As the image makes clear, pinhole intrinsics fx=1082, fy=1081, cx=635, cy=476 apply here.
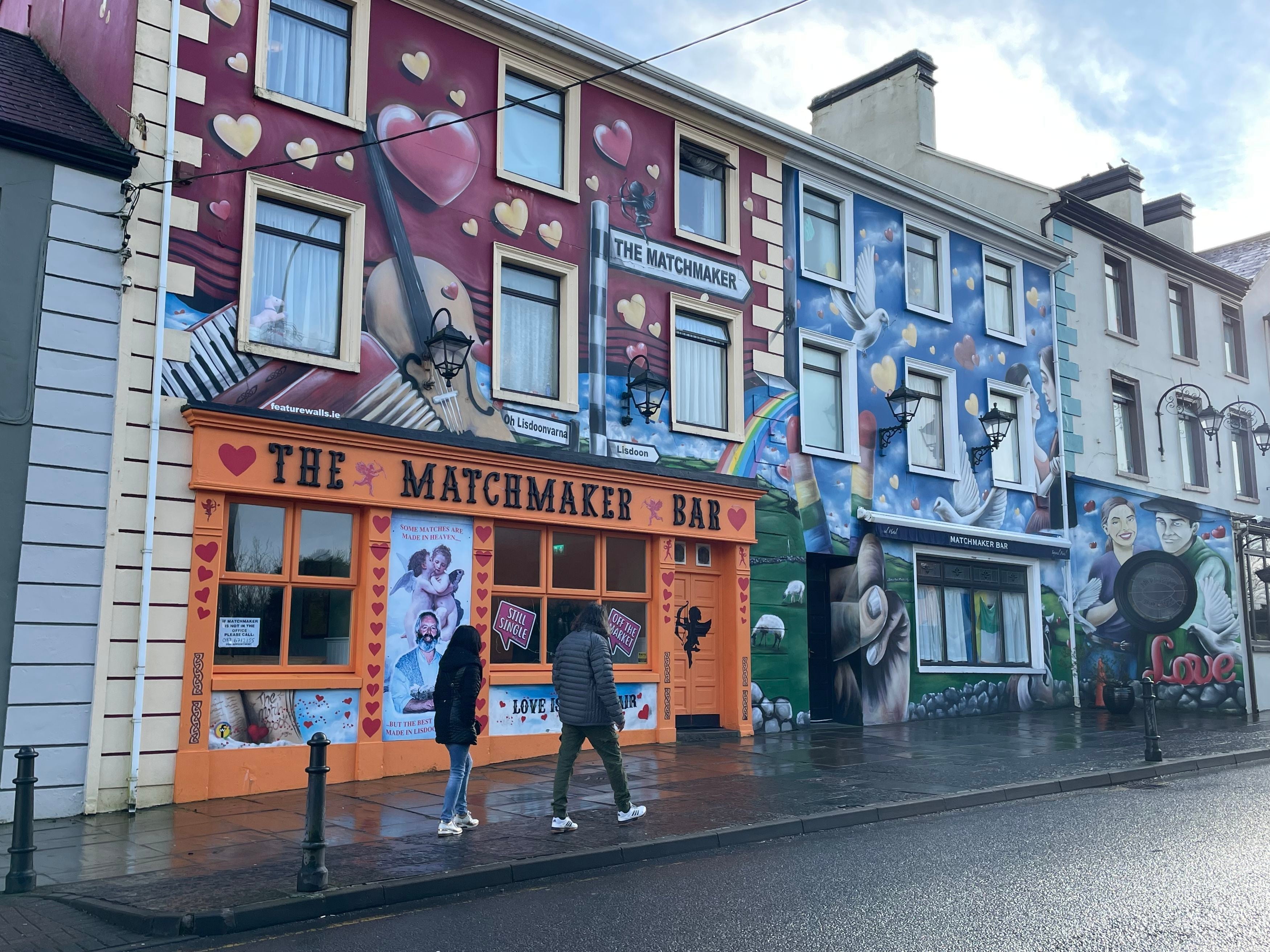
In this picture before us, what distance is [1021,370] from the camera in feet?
68.6

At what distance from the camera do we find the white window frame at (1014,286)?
20.7m

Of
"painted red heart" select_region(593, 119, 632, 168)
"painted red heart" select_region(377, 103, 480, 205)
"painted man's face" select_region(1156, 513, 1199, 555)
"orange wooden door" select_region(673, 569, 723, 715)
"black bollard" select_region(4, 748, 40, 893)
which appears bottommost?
"black bollard" select_region(4, 748, 40, 893)

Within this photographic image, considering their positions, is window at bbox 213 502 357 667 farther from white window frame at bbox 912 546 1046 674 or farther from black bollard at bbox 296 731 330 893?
white window frame at bbox 912 546 1046 674

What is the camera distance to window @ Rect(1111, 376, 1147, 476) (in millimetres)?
23156

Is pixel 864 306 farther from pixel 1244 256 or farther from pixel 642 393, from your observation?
pixel 1244 256

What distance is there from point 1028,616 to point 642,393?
981 centimetres

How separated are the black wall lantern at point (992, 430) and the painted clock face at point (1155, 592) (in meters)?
3.89

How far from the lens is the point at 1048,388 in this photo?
21422 millimetres

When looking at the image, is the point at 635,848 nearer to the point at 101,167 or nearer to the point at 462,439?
the point at 462,439

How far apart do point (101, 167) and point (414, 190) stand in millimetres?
3501

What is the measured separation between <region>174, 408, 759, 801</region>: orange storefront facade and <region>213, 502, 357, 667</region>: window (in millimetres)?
18

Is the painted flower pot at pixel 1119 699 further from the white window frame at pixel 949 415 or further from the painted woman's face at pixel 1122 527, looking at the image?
the white window frame at pixel 949 415

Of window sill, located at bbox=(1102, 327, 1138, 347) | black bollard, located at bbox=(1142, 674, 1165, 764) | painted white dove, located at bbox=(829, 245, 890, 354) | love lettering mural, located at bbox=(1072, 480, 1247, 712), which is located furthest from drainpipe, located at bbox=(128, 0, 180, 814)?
window sill, located at bbox=(1102, 327, 1138, 347)

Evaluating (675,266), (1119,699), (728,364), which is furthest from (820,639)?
(675,266)
